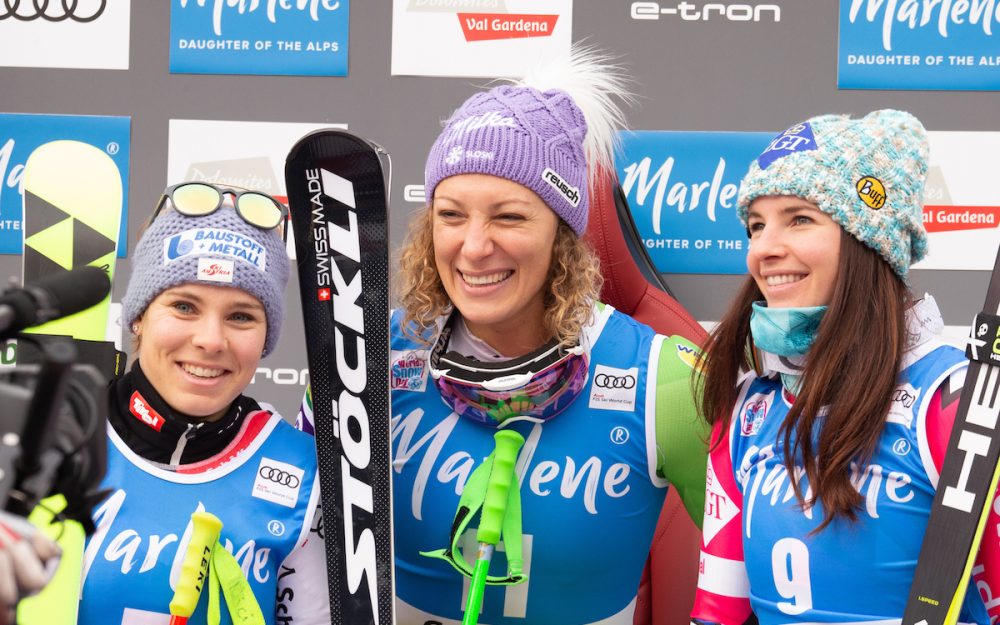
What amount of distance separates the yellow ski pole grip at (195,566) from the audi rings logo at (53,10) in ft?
6.41

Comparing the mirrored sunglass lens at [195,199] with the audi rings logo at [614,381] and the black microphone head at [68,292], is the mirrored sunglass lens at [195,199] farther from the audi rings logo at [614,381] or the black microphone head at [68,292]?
the black microphone head at [68,292]

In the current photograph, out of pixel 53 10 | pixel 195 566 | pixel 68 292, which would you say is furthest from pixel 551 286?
pixel 53 10

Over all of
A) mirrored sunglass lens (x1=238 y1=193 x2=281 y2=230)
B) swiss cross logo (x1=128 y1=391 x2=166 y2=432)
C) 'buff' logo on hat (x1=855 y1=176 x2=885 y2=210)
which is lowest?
swiss cross logo (x1=128 y1=391 x2=166 y2=432)

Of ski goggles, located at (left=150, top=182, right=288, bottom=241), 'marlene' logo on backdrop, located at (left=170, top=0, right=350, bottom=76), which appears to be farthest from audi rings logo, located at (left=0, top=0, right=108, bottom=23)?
ski goggles, located at (left=150, top=182, right=288, bottom=241)

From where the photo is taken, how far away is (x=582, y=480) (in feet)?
7.50

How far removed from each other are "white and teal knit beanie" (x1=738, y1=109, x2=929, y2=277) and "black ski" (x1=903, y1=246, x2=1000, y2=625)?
285mm

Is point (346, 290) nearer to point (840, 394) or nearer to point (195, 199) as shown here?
point (195, 199)

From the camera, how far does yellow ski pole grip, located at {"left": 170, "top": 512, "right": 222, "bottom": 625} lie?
1.90 m

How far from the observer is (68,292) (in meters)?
0.97

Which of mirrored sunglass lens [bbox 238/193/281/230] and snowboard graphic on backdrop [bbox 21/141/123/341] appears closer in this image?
mirrored sunglass lens [bbox 238/193/281/230]

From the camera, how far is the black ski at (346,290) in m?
2.23

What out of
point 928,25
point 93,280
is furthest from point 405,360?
point 928,25

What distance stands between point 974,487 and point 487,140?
A: 1.14 metres

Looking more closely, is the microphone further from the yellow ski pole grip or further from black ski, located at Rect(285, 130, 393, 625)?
black ski, located at Rect(285, 130, 393, 625)
